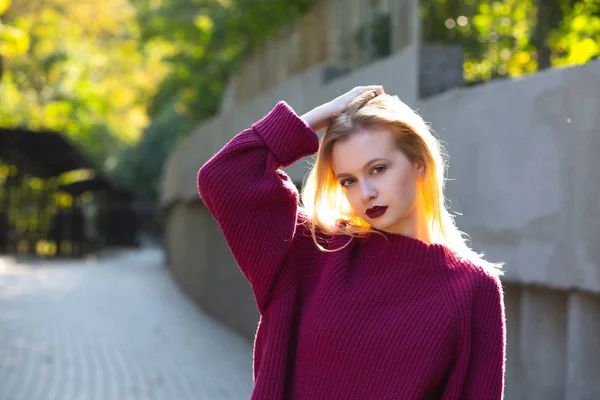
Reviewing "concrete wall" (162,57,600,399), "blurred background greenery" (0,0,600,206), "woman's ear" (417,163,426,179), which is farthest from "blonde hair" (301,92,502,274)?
"blurred background greenery" (0,0,600,206)

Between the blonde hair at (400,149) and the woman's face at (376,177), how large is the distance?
28 mm

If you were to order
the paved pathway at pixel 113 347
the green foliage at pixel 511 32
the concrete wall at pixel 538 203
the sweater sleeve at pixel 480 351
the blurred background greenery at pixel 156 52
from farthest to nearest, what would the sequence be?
1. the paved pathway at pixel 113 347
2. the blurred background greenery at pixel 156 52
3. the green foliage at pixel 511 32
4. the concrete wall at pixel 538 203
5. the sweater sleeve at pixel 480 351

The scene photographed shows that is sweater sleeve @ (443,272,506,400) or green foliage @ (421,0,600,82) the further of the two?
green foliage @ (421,0,600,82)

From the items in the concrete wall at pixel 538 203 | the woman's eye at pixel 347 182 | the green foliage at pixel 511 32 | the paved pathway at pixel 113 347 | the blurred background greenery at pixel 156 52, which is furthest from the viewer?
the paved pathway at pixel 113 347

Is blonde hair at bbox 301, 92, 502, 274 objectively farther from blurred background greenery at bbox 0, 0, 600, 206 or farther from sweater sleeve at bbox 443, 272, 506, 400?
blurred background greenery at bbox 0, 0, 600, 206

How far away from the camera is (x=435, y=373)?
95.7 inches

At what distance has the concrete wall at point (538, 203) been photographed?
4242mm

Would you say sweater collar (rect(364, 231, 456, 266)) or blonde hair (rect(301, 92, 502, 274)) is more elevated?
blonde hair (rect(301, 92, 502, 274))

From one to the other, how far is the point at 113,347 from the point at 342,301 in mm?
8114

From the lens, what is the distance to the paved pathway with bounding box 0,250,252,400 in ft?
26.0

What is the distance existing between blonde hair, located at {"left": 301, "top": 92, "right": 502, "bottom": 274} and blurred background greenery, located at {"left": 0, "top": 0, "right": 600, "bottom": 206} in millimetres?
3570

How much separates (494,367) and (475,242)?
2.75m

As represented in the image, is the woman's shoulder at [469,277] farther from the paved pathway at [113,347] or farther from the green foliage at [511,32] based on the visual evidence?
the paved pathway at [113,347]

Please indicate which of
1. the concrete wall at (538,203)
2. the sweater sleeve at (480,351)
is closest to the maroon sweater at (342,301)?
the sweater sleeve at (480,351)
